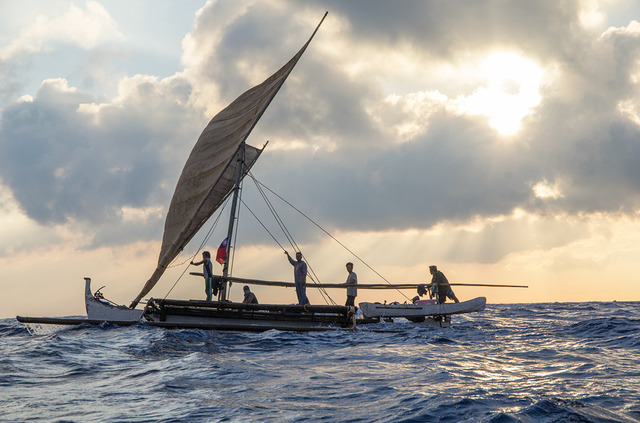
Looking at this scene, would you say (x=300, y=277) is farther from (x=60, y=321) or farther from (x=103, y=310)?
(x=60, y=321)

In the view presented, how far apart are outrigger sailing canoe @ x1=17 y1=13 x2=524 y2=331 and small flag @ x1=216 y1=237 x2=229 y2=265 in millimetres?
225

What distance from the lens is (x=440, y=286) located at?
77.3 feet

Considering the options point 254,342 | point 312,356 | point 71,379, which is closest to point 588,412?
point 312,356

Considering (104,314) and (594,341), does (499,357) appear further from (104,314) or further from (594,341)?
(104,314)

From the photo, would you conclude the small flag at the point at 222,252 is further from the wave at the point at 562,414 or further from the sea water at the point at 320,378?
the wave at the point at 562,414

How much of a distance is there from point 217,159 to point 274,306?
29.2 ft

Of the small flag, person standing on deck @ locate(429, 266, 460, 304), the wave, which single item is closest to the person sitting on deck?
the small flag

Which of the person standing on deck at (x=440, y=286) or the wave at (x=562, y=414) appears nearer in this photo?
the wave at (x=562, y=414)

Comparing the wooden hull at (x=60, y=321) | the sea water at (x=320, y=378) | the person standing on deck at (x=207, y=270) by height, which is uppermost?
the person standing on deck at (x=207, y=270)

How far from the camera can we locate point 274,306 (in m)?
20.5

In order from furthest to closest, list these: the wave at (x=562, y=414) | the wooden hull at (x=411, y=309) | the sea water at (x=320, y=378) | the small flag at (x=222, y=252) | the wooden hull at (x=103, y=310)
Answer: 1. the small flag at (x=222, y=252)
2. the wooden hull at (x=411, y=309)
3. the wooden hull at (x=103, y=310)
4. the sea water at (x=320, y=378)
5. the wave at (x=562, y=414)

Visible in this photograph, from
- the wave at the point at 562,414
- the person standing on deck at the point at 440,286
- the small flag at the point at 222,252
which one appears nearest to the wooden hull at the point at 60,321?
the small flag at the point at 222,252

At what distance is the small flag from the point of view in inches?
927

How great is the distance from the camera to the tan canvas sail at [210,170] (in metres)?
24.4
